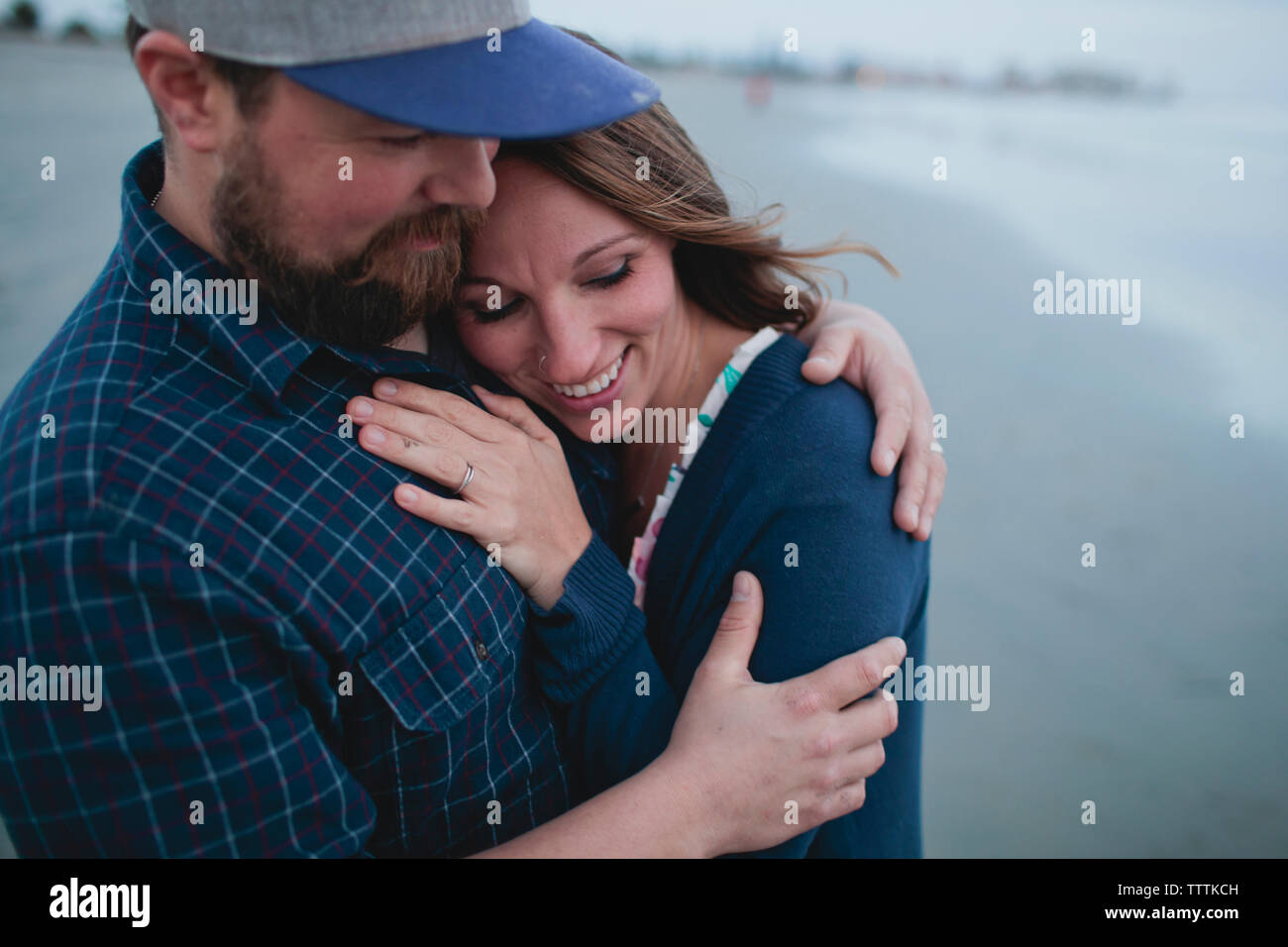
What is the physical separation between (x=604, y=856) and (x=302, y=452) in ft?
2.27

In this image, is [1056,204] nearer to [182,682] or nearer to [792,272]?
[792,272]

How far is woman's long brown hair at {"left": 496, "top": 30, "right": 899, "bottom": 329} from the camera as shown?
5.10 ft

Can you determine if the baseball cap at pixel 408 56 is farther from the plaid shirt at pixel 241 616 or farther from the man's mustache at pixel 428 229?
the plaid shirt at pixel 241 616

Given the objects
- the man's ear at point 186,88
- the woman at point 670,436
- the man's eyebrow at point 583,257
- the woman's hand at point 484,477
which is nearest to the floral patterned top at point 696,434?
the woman at point 670,436

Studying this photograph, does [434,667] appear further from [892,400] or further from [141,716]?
[892,400]

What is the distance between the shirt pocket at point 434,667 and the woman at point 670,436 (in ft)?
0.43

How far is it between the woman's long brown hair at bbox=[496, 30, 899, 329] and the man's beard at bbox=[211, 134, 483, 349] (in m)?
0.25

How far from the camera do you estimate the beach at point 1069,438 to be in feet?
10.5

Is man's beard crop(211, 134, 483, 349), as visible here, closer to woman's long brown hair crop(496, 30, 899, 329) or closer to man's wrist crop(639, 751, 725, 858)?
woman's long brown hair crop(496, 30, 899, 329)

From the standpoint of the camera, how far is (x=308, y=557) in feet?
3.86

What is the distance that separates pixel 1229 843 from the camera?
3.01 m

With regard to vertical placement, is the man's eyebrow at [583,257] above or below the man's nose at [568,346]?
above

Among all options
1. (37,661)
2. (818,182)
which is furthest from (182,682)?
(818,182)

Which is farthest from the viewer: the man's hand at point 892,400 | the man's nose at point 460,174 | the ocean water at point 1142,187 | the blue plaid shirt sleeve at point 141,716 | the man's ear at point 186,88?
the ocean water at point 1142,187
